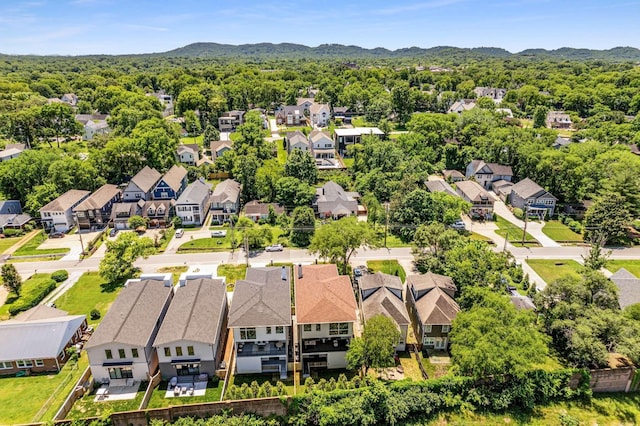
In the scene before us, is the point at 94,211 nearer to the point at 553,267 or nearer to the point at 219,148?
the point at 219,148

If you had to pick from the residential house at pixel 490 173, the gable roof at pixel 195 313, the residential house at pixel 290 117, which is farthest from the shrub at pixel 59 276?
the residential house at pixel 290 117

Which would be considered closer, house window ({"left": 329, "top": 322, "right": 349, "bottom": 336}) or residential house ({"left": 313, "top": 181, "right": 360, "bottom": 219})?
house window ({"left": 329, "top": 322, "right": 349, "bottom": 336})

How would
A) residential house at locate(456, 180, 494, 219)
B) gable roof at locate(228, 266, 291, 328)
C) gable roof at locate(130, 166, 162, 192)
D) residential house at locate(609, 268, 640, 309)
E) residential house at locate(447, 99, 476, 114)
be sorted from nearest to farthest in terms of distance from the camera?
gable roof at locate(228, 266, 291, 328) < residential house at locate(609, 268, 640, 309) < residential house at locate(456, 180, 494, 219) < gable roof at locate(130, 166, 162, 192) < residential house at locate(447, 99, 476, 114)

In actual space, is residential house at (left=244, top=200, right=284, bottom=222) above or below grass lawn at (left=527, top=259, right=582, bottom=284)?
above

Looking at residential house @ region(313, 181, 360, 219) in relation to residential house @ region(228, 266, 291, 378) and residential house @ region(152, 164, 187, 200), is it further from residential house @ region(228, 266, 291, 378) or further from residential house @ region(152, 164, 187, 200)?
residential house @ region(228, 266, 291, 378)

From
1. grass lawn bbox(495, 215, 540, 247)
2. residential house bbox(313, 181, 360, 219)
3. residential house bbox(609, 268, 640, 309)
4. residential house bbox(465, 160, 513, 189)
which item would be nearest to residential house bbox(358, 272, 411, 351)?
residential house bbox(609, 268, 640, 309)

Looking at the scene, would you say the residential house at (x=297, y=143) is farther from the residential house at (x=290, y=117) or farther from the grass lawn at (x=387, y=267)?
the grass lawn at (x=387, y=267)
